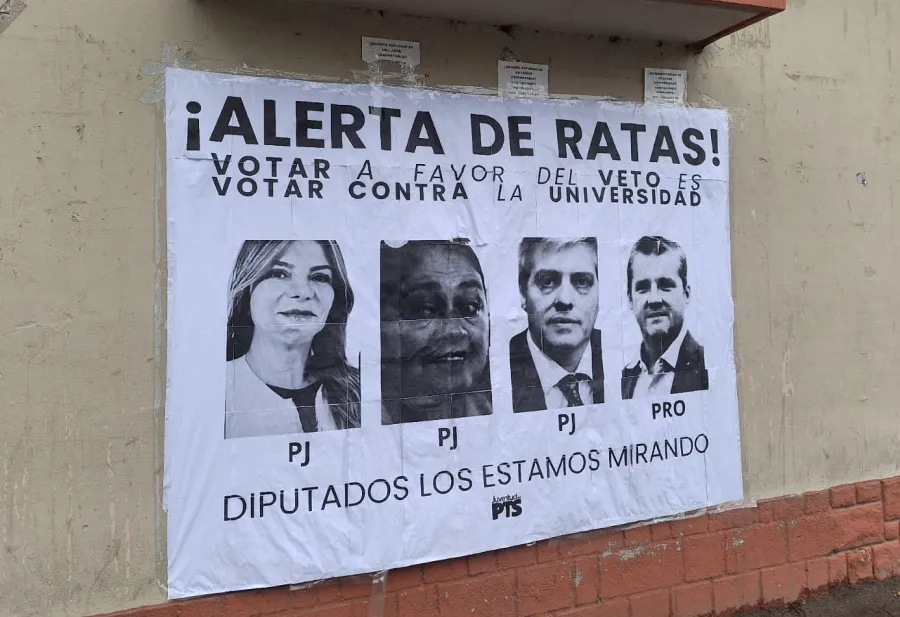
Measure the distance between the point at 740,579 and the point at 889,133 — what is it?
3018 millimetres

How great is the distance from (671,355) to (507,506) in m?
1.26

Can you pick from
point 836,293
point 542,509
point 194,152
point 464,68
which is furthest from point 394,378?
point 836,293

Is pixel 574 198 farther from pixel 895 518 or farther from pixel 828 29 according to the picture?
pixel 895 518

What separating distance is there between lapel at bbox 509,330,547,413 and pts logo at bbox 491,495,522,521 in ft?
1.43

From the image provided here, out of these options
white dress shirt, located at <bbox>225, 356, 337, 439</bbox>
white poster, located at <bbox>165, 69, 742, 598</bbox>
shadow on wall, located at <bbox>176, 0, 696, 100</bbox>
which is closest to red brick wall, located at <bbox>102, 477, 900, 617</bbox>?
white poster, located at <bbox>165, 69, 742, 598</bbox>

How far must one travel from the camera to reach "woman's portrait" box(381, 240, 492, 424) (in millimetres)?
3133

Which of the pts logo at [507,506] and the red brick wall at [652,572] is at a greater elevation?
the pts logo at [507,506]

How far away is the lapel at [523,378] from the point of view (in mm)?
3338

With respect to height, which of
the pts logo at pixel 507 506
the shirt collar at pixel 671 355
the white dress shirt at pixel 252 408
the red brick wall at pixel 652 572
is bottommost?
the red brick wall at pixel 652 572

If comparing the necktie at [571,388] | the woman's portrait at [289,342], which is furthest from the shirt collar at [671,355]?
the woman's portrait at [289,342]

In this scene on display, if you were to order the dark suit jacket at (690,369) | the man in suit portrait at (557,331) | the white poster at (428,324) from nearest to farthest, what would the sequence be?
the white poster at (428,324), the man in suit portrait at (557,331), the dark suit jacket at (690,369)

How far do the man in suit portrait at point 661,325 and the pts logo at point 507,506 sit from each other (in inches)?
32.1

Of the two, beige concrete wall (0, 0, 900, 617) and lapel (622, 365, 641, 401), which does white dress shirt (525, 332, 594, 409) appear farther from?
beige concrete wall (0, 0, 900, 617)

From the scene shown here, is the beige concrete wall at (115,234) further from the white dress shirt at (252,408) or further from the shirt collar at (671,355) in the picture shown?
the shirt collar at (671,355)
